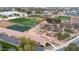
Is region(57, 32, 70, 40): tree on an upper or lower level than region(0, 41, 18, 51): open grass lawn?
upper

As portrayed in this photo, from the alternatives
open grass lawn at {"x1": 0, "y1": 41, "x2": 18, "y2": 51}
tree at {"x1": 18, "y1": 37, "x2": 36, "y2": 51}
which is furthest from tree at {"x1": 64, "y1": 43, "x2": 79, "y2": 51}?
open grass lawn at {"x1": 0, "y1": 41, "x2": 18, "y2": 51}

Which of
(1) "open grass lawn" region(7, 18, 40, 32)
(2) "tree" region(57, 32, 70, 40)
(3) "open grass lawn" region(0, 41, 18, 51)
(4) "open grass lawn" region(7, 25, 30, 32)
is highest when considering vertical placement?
(1) "open grass lawn" region(7, 18, 40, 32)

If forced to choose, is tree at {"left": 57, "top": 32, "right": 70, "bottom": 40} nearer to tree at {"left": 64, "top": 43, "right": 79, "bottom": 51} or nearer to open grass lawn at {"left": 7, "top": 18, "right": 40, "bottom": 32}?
tree at {"left": 64, "top": 43, "right": 79, "bottom": 51}

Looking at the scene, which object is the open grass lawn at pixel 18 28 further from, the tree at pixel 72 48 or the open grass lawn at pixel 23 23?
the tree at pixel 72 48

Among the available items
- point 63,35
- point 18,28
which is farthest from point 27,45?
point 63,35

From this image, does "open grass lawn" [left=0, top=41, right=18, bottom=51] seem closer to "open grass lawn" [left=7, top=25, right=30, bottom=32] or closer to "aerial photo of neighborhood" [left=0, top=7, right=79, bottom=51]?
"aerial photo of neighborhood" [left=0, top=7, right=79, bottom=51]

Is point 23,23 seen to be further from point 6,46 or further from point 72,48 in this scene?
point 72,48

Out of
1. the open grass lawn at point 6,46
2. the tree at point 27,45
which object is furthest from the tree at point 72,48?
the open grass lawn at point 6,46
